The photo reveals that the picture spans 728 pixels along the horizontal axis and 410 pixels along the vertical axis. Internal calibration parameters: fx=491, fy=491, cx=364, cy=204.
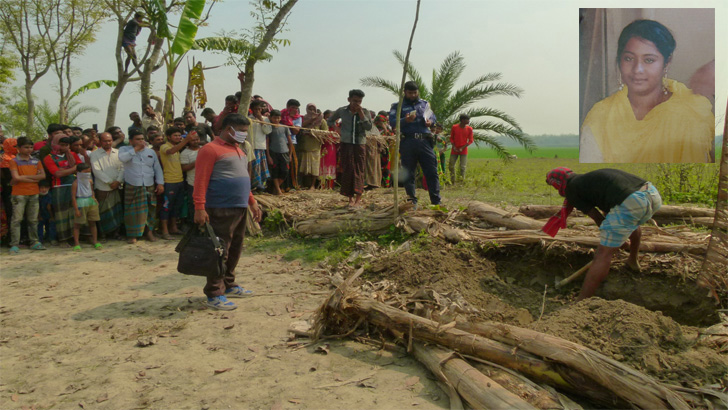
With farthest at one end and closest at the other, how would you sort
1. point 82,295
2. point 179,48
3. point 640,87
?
point 179,48, point 640,87, point 82,295

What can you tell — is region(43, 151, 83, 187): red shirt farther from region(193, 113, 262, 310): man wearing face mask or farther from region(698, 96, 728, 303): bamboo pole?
region(698, 96, 728, 303): bamboo pole

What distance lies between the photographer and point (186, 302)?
5.05 metres

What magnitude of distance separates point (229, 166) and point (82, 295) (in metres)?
2.25

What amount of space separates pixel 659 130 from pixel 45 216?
938cm

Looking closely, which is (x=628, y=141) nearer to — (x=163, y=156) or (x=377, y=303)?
(x=377, y=303)

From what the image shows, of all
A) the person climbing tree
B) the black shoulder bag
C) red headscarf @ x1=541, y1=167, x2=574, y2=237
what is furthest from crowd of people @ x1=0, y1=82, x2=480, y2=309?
the person climbing tree

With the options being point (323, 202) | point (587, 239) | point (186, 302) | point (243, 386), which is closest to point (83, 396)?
point (243, 386)

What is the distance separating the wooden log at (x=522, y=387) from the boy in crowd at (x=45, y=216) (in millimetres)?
6915

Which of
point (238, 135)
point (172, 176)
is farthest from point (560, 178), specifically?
point (172, 176)

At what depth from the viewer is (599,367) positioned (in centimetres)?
298

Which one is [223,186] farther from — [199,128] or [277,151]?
[277,151]

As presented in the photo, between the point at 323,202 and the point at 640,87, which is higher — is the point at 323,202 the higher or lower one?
the lower one

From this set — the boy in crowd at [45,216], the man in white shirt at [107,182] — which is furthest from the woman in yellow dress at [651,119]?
the boy in crowd at [45,216]

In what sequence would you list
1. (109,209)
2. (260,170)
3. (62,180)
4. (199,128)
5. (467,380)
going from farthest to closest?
(260,170) < (199,128) < (109,209) < (62,180) < (467,380)
